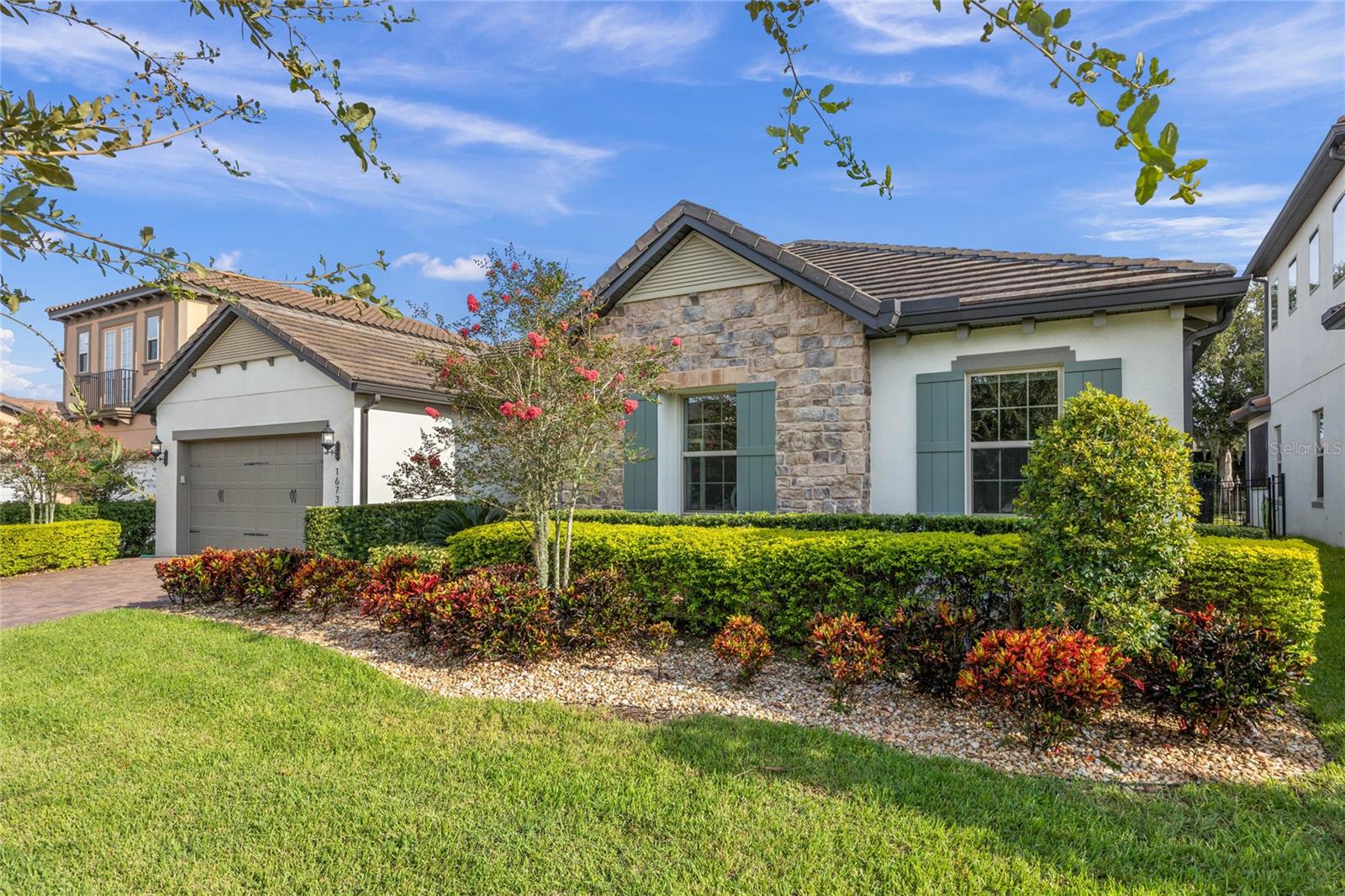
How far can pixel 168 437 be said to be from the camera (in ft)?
50.1

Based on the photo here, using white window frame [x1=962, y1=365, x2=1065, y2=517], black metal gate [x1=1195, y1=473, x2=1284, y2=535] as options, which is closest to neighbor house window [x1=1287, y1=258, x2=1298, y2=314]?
black metal gate [x1=1195, y1=473, x2=1284, y2=535]

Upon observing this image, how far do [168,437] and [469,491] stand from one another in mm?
11722

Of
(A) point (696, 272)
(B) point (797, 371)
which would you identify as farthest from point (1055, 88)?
(A) point (696, 272)

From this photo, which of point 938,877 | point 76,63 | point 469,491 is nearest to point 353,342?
point 469,491

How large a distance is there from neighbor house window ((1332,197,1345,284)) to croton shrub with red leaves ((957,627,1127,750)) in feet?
40.0

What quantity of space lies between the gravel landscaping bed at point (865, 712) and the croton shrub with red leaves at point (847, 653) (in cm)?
17

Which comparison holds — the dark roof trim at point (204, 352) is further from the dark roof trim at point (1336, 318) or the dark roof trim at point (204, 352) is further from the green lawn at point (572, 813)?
the dark roof trim at point (1336, 318)

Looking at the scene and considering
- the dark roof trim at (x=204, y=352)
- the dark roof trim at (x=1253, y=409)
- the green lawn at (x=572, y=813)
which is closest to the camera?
the green lawn at (x=572, y=813)

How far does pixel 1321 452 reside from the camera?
13320mm

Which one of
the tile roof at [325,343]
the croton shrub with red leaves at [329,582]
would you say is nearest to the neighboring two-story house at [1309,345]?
the croton shrub with red leaves at [329,582]

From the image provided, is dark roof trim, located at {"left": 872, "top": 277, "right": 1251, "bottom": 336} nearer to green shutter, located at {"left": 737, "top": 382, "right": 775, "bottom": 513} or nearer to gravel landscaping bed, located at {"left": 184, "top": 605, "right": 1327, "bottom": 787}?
green shutter, located at {"left": 737, "top": 382, "right": 775, "bottom": 513}

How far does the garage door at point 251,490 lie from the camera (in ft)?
43.4

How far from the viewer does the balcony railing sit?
67.0ft

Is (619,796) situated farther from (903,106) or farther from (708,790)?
(903,106)
